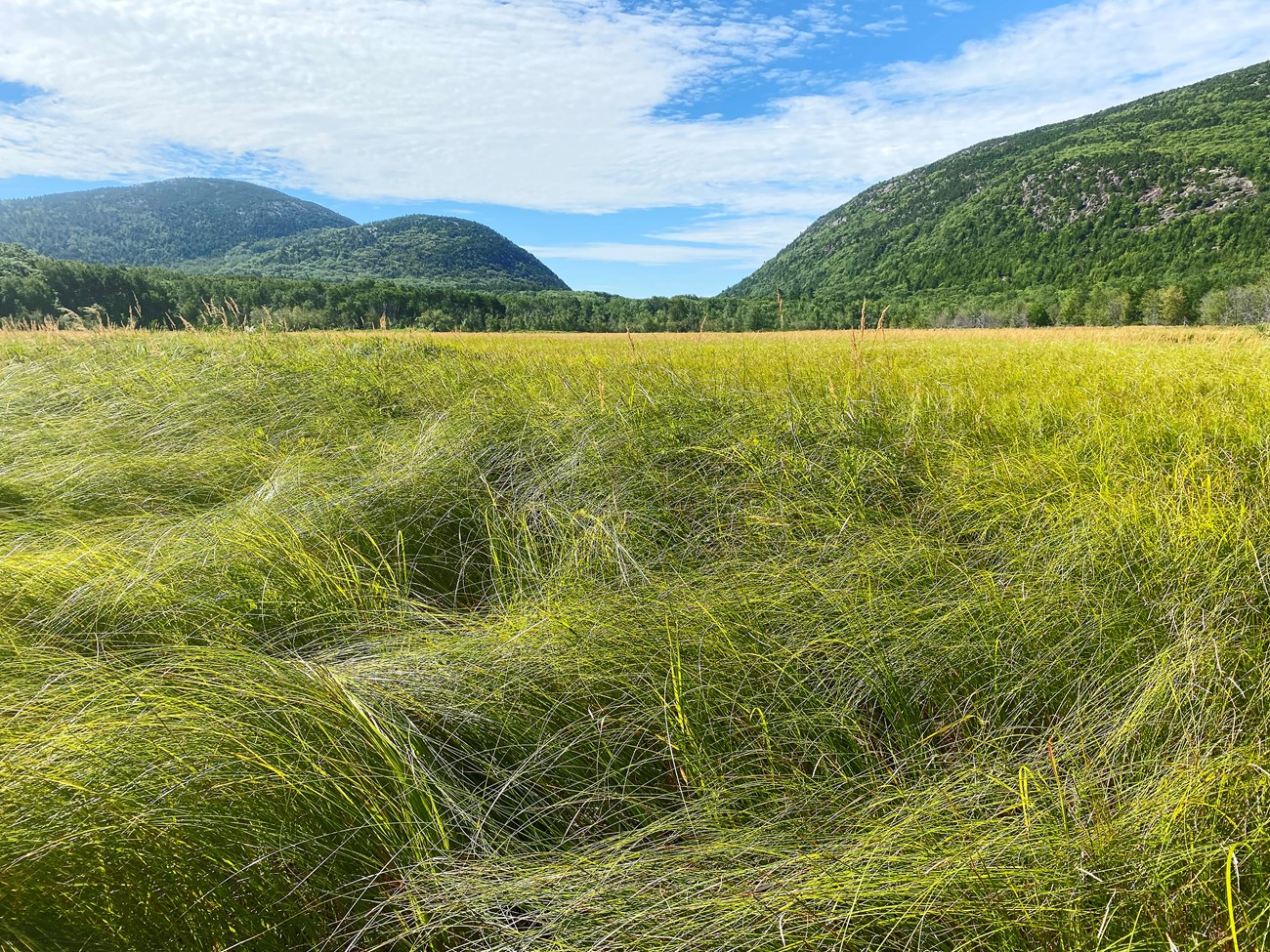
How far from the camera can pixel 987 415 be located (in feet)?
11.7

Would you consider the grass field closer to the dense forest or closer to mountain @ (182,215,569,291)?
the dense forest

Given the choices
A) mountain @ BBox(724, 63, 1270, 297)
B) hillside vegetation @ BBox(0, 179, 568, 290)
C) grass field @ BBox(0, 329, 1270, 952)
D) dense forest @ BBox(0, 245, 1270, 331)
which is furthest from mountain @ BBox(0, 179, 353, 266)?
grass field @ BBox(0, 329, 1270, 952)


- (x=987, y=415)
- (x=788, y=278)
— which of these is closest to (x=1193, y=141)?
(x=788, y=278)

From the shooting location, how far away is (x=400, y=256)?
505ft

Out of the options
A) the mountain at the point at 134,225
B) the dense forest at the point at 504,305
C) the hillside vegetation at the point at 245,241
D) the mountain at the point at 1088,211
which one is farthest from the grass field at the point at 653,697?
the mountain at the point at 134,225

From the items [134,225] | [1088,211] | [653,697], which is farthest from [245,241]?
[653,697]

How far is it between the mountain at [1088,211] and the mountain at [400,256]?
75.8m

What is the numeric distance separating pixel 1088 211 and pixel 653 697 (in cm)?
13816

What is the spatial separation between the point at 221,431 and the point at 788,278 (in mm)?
159813

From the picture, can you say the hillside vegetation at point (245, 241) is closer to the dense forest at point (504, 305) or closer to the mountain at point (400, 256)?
the mountain at point (400, 256)

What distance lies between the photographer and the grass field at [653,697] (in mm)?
938

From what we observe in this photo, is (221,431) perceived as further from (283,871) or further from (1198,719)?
(1198,719)

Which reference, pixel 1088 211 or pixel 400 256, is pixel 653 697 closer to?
pixel 1088 211

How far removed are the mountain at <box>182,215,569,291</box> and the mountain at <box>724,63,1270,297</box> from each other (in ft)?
249
